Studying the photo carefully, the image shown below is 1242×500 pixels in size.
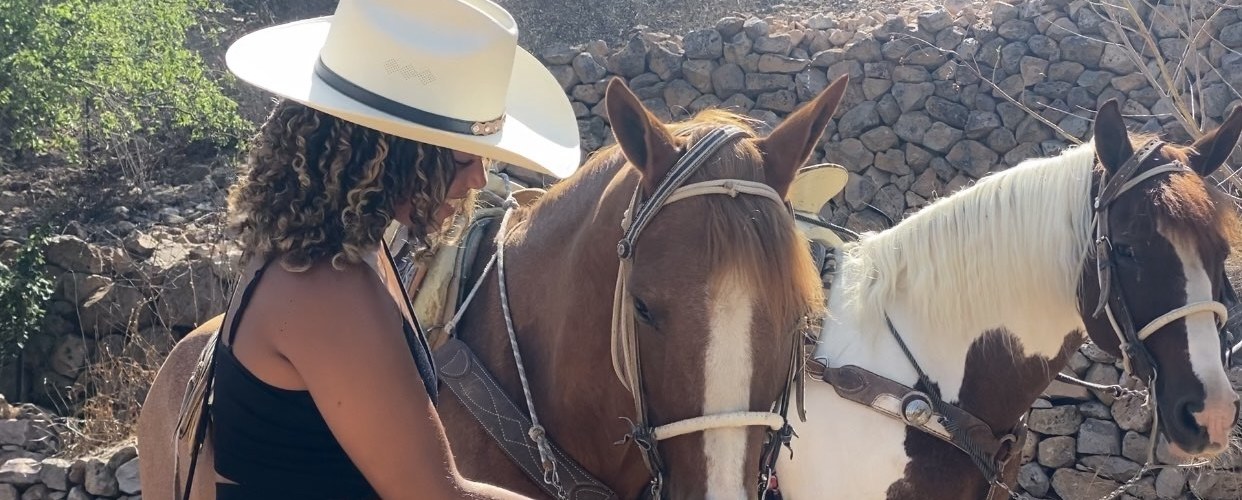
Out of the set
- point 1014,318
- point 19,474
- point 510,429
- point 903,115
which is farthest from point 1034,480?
point 19,474

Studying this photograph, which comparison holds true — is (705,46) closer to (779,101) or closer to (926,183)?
(779,101)

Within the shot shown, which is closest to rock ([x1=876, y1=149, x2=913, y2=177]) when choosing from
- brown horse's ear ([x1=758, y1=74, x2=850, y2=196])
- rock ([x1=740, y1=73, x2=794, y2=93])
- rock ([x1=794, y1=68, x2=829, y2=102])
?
rock ([x1=794, y1=68, x2=829, y2=102])

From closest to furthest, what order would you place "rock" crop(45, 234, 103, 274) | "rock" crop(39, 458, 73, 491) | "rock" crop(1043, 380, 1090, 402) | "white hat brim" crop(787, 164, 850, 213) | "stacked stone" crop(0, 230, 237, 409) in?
1. "white hat brim" crop(787, 164, 850, 213)
2. "rock" crop(39, 458, 73, 491)
3. "rock" crop(1043, 380, 1090, 402)
4. "stacked stone" crop(0, 230, 237, 409)
5. "rock" crop(45, 234, 103, 274)

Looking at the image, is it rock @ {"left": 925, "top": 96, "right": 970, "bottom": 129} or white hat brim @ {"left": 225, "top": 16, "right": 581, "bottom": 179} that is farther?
rock @ {"left": 925, "top": 96, "right": 970, "bottom": 129}

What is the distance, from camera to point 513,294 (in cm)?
227

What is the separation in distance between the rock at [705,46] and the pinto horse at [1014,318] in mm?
4809

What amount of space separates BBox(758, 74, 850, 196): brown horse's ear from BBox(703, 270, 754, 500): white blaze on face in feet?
0.96

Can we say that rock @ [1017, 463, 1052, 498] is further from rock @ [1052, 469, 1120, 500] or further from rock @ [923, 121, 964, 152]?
rock @ [923, 121, 964, 152]

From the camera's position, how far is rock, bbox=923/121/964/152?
727 centimetres

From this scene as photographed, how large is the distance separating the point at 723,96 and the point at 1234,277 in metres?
3.82

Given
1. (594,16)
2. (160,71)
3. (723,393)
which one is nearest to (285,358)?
(723,393)

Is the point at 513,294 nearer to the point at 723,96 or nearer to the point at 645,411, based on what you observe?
the point at 645,411

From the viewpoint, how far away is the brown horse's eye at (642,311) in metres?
1.75

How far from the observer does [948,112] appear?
732 cm
